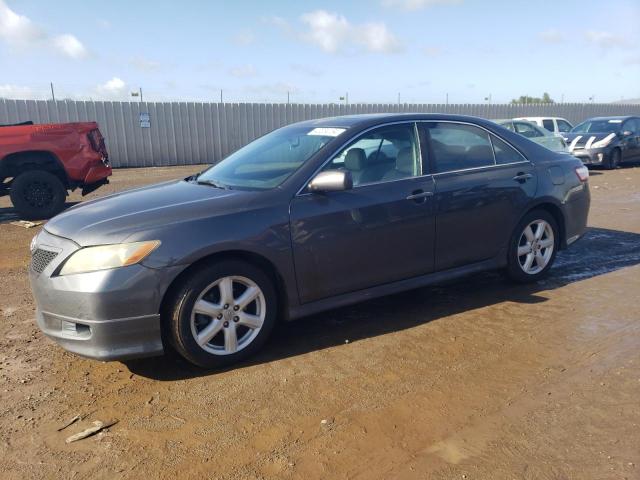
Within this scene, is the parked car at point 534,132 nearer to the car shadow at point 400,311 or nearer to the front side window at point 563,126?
the front side window at point 563,126

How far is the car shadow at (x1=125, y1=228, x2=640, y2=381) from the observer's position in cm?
376

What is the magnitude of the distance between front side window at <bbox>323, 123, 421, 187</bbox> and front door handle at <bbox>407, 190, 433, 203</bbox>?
16 cm

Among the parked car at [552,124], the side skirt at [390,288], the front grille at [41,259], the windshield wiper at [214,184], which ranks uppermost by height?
the parked car at [552,124]

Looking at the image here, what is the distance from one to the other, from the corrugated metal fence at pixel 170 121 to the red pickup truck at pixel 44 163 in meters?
9.30

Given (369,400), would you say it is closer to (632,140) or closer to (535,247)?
(535,247)

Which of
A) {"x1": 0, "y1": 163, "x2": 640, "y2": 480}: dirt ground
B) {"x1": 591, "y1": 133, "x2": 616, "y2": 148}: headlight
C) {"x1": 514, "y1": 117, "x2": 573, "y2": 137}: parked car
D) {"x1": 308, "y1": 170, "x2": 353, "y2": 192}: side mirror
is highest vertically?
{"x1": 514, "y1": 117, "x2": 573, "y2": 137}: parked car

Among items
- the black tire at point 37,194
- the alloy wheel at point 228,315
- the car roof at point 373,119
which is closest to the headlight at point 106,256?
the alloy wheel at point 228,315

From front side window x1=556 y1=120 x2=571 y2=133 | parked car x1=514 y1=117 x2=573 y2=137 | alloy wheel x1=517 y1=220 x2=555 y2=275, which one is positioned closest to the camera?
alloy wheel x1=517 y1=220 x2=555 y2=275

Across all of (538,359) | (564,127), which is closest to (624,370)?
(538,359)

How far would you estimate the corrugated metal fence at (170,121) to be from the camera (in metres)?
18.0

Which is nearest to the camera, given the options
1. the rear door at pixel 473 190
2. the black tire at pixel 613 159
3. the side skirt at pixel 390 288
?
the side skirt at pixel 390 288

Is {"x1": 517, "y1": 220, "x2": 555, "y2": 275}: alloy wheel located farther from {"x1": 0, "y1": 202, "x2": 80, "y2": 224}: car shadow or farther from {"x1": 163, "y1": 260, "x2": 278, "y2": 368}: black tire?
{"x1": 0, "y1": 202, "x2": 80, "y2": 224}: car shadow

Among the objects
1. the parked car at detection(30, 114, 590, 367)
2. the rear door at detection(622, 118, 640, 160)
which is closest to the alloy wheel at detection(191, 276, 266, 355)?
the parked car at detection(30, 114, 590, 367)

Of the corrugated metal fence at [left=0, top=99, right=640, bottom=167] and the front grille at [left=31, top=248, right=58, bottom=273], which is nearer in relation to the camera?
the front grille at [left=31, top=248, right=58, bottom=273]
